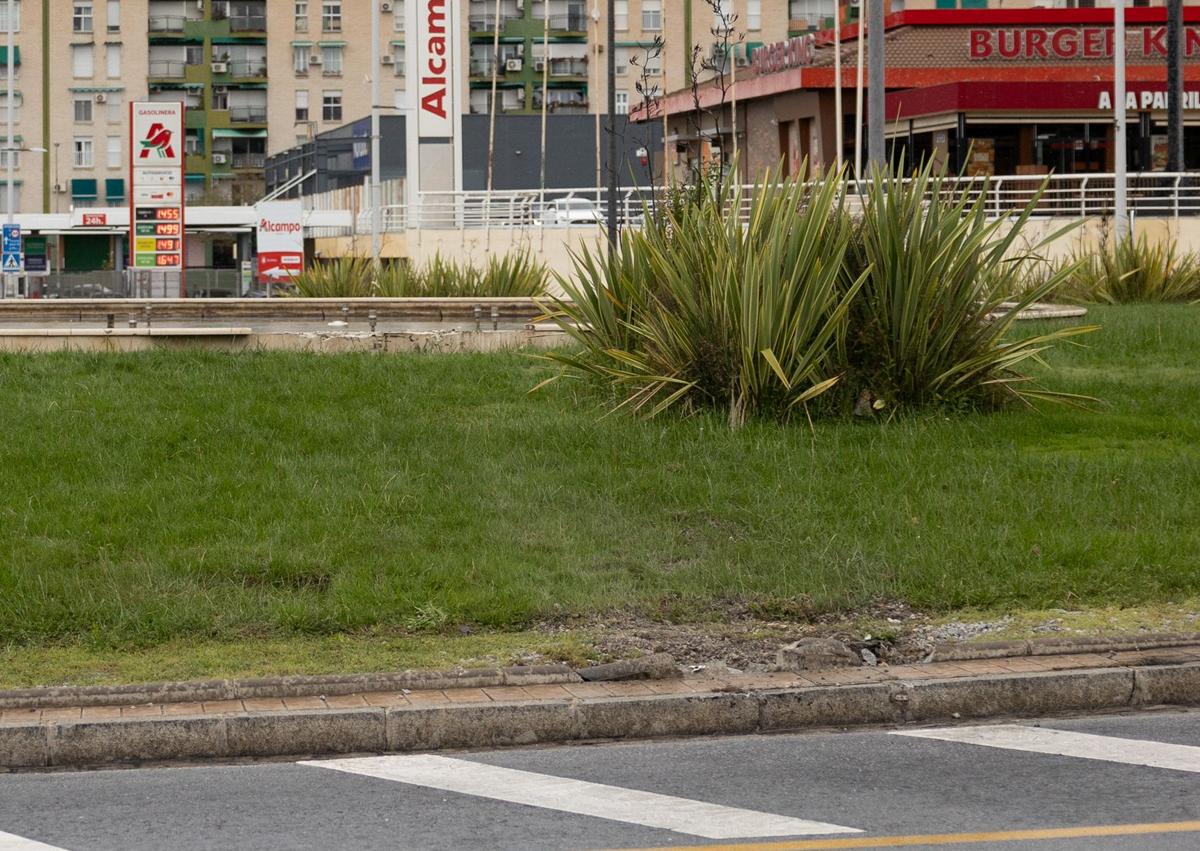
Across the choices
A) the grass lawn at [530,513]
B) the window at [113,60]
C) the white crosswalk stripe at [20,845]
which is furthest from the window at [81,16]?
the white crosswalk stripe at [20,845]

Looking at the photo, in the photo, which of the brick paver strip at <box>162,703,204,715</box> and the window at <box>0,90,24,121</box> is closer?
the brick paver strip at <box>162,703,204,715</box>

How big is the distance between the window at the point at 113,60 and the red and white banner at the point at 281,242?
5086 centimetres

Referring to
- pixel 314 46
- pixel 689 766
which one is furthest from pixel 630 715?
pixel 314 46

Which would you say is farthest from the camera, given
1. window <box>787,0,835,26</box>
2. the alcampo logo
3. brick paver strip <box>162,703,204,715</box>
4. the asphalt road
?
window <box>787,0,835,26</box>

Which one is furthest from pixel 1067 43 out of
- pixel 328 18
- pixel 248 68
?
pixel 248 68

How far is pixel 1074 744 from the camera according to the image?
669cm

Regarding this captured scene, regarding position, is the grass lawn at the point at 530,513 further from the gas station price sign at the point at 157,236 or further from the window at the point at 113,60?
the window at the point at 113,60

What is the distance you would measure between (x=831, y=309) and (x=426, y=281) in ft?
47.8

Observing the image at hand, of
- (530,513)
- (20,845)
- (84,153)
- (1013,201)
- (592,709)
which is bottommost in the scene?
(20,845)

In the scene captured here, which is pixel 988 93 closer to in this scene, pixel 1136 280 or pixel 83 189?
pixel 1136 280

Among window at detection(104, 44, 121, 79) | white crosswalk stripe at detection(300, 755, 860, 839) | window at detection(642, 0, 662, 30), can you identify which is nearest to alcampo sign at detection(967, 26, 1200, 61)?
window at detection(642, 0, 662, 30)

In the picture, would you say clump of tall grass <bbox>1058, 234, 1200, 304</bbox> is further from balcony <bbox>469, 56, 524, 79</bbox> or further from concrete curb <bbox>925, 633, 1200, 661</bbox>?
balcony <bbox>469, 56, 524, 79</bbox>

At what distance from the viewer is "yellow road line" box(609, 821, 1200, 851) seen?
5375 millimetres

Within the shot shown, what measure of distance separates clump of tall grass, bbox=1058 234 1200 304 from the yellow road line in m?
19.3
